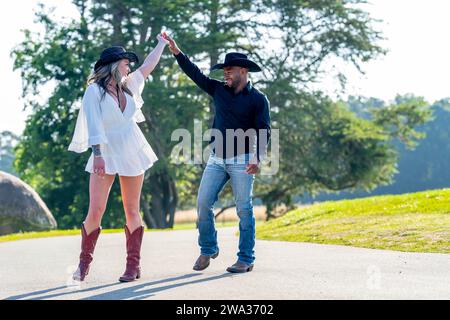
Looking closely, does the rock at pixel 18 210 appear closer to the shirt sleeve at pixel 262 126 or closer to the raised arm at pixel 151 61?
the raised arm at pixel 151 61

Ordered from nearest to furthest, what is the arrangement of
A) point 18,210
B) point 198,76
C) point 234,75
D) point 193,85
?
point 234,75 → point 198,76 → point 18,210 → point 193,85

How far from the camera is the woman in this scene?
7.43 m

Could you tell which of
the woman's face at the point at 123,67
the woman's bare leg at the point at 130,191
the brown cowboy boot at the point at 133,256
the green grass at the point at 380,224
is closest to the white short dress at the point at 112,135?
the woman's bare leg at the point at 130,191

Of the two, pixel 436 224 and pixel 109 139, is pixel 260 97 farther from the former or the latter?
pixel 436 224

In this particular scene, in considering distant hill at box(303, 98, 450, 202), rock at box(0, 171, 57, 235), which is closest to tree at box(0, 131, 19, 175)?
distant hill at box(303, 98, 450, 202)

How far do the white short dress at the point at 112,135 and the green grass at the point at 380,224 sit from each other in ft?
14.3

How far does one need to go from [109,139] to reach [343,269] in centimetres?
261

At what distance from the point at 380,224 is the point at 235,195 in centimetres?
596

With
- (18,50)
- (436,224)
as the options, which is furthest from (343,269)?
(18,50)

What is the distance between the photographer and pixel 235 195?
821 cm

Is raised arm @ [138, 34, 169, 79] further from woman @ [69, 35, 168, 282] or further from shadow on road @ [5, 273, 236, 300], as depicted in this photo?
shadow on road @ [5, 273, 236, 300]

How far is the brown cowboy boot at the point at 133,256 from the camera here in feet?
25.0

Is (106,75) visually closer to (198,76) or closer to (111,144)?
(111,144)

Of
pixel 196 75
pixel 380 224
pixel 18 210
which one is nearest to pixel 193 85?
pixel 18 210
